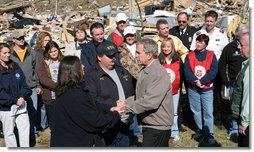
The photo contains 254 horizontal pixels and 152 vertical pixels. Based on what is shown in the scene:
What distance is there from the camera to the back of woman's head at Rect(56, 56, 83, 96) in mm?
3602

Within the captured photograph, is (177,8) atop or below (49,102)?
atop

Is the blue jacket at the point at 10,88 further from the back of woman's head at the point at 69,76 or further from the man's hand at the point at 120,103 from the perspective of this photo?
the back of woman's head at the point at 69,76

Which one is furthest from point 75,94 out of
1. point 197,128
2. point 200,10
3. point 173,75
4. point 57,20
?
point 200,10

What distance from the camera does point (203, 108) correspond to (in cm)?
612

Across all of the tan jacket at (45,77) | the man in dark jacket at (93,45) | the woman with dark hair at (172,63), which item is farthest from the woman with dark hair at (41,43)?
the woman with dark hair at (172,63)

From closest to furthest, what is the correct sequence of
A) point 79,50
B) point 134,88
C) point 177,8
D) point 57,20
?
point 134,88, point 79,50, point 57,20, point 177,8

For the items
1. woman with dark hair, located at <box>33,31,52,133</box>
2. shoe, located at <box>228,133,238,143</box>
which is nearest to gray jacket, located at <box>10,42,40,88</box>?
woman with dark hair, located at <box>33,31,52,133</box>

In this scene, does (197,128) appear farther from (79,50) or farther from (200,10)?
(200,10)

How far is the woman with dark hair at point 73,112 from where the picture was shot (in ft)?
11.7

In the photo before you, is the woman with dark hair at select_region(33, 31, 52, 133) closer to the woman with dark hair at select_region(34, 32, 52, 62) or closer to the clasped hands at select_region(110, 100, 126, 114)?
the woman with dark hair at select_region(34, 32, 52, 62)

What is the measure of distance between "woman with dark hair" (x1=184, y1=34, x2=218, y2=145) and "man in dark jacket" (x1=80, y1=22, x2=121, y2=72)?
1343mm

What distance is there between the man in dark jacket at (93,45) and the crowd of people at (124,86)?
0.6 inches

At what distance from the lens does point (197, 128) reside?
21.5 ft

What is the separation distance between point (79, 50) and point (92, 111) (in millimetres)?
2691
